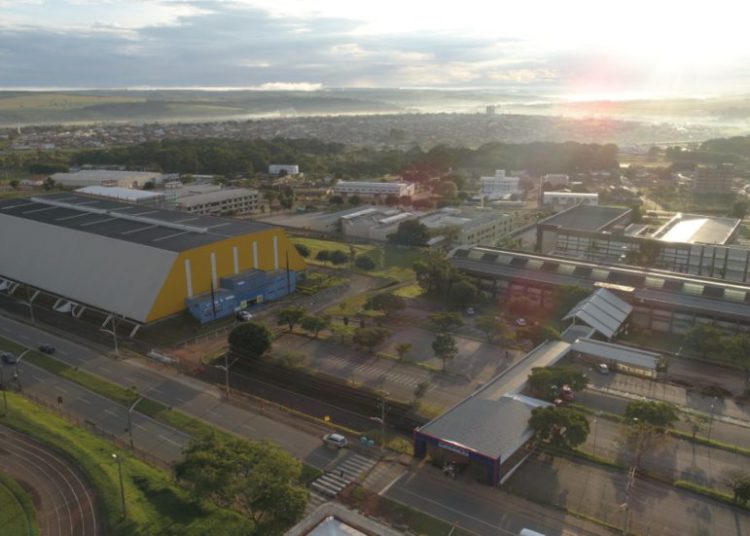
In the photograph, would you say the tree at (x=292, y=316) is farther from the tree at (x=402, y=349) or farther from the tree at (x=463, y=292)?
the tree at (x=463, y=292)

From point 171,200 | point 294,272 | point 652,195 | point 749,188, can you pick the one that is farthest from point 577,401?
point 749,188

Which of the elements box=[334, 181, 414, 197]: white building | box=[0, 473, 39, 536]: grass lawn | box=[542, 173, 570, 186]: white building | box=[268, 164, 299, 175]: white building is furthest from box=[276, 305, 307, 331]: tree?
box=[268, 164, 299, 175]: white building

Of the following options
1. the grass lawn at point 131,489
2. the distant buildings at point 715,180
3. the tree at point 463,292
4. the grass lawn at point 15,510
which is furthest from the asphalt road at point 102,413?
the distant buildings at point 715,180

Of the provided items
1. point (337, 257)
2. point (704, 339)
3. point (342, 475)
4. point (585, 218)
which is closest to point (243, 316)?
point (337, 257)

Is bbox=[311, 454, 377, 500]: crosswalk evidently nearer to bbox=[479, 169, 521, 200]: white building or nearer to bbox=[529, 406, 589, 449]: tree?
bbox=[529, 406, 589, 449]: tree

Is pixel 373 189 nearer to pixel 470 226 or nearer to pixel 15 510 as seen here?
pixel 470 226

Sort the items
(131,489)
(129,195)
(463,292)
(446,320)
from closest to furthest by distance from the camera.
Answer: (131,489) → (446,320) → (463,292) → (129,195)

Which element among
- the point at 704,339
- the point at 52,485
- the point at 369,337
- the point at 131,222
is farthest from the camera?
the point at 131,222
